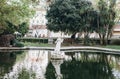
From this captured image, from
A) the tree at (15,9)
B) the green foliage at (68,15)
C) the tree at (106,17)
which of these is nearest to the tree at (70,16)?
the green foliage at (68,15)

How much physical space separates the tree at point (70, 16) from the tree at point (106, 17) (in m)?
1.49

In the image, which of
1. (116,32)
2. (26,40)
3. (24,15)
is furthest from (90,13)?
(24,15)

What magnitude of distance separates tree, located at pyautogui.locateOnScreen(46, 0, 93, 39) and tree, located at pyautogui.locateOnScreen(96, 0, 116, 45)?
1485 mm

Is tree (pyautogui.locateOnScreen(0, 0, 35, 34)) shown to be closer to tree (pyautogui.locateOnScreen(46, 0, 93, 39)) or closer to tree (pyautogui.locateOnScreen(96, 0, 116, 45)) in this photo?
tree (pyautogui.locateOnScreen(46, 0, 93, 39))

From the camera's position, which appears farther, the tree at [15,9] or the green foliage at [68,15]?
the green foliage at [68,15]

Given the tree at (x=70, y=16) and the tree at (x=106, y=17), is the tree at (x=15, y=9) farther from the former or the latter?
the tree at (x=106, y=17)

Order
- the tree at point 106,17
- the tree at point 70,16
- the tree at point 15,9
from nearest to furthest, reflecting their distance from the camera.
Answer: the tree at point 15,9
the tree at point 106,17
the tree at point 70,16

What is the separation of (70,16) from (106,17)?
455cm

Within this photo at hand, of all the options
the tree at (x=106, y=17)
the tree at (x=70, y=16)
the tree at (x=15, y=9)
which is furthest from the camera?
the tree at (x=70, y=16)

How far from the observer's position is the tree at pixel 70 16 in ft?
135

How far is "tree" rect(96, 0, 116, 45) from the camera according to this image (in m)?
40.3

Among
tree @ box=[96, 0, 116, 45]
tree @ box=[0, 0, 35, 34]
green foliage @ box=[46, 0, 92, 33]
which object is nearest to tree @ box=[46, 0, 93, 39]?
green foliage @ box=[46, 0, 92, 33]

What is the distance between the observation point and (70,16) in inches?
1607

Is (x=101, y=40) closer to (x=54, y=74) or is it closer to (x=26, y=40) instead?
(x=26, y=40)
